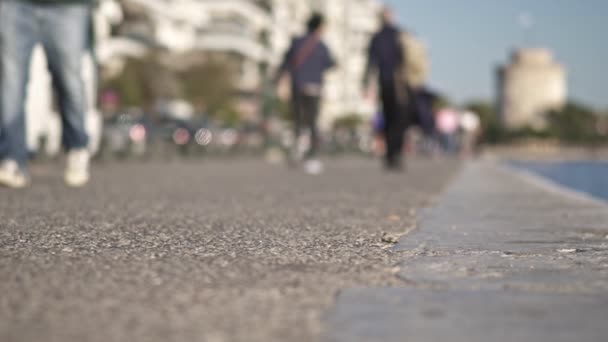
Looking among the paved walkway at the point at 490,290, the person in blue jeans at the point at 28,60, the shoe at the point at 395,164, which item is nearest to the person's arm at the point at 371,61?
the shoe at the point at 395,164

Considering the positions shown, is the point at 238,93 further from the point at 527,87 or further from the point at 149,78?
the point at 527,87

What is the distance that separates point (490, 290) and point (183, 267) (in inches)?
35.8

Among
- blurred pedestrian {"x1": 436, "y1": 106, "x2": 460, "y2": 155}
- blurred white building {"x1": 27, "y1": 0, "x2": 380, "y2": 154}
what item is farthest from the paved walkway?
blurred white building {"x1": 27, "y1": 0, "x2": 380, "y2": 154}

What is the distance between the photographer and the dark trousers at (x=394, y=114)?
1287 centimetres

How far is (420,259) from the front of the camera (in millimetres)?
3197

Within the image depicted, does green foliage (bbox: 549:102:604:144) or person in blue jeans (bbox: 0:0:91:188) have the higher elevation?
person in blue jeans (bbox: 0:0:91:188)

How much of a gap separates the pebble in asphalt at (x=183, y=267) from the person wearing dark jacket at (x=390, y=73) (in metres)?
6.92

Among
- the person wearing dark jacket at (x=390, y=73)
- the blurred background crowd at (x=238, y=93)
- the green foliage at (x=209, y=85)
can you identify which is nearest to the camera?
the person wearing dark jacket at (x=390, y=73)

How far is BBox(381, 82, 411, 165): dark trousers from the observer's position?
12.9 metres

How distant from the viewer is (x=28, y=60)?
7.13 m

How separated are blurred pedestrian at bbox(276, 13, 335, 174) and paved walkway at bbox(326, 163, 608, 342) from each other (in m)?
8.58

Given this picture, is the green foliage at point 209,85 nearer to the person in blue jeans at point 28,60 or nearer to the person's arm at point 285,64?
the person's arm at point 285,64

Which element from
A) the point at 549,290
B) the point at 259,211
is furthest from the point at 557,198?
the point at 549,290

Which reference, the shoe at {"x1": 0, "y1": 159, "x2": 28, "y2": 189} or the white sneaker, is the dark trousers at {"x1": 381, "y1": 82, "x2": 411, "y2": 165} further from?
the shoe at {"x1": 0, "y1": 159, "x2": 28, "y2": 189}
